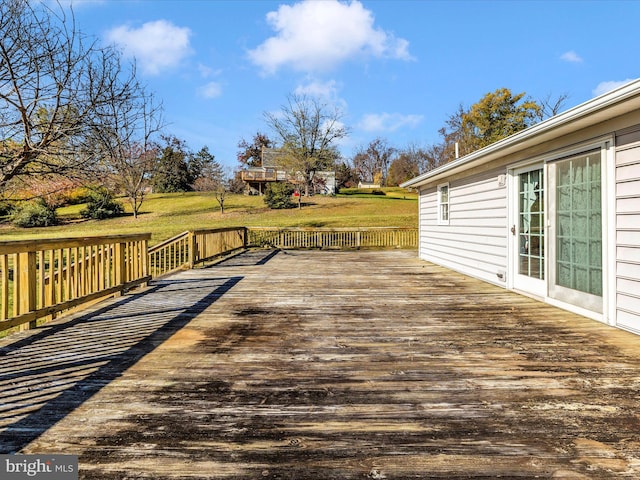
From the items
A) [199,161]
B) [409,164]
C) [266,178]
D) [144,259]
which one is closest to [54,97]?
[144,259]

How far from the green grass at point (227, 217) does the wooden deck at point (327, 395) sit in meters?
15.0

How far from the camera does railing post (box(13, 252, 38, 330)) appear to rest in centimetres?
346

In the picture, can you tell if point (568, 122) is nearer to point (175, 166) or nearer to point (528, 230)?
point (528, 230)

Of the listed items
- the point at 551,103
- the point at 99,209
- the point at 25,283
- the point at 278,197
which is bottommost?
the point at 25,283

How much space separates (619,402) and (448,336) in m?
1.39

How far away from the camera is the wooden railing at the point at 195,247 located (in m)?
8.26

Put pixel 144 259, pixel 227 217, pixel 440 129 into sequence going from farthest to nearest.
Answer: pixel 440 129, pixel 227 217, pixel 144 259

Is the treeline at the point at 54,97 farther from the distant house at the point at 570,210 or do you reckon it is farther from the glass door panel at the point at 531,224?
the glass door panel at the point at 531,224

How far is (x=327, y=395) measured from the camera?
218cm

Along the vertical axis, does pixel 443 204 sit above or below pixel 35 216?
below

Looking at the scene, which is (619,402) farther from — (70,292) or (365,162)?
(365,162)

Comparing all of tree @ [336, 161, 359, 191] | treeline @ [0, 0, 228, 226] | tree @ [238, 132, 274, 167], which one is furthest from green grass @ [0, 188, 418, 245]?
tree @ [238, 132, 274, 167]

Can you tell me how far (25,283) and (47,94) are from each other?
16.2 feet

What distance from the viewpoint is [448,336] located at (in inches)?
133
